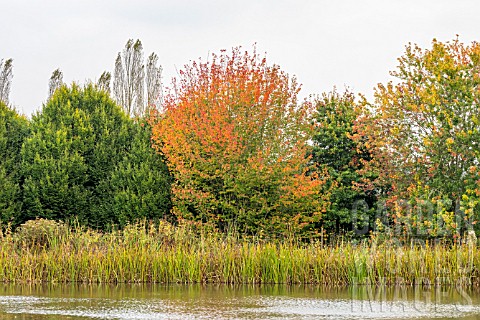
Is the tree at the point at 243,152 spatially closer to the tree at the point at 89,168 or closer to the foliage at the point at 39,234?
the tree at the point at 89,168

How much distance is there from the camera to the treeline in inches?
773

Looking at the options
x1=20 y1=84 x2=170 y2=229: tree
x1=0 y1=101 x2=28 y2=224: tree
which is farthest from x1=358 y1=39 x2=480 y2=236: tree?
x1=0 y1=101 x2=28 y2=224: tree

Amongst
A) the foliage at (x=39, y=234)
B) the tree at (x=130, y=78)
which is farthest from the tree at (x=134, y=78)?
the foliage at (x=39, y=234)

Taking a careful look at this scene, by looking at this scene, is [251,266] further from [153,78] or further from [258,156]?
[153,78]

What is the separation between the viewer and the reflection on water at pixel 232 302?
998 centimetres

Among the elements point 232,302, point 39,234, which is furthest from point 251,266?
point 39,234

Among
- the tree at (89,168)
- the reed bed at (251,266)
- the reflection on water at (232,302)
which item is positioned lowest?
the reflection on water at (232,302)

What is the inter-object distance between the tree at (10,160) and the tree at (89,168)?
1.27 feet

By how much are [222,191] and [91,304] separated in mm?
9740

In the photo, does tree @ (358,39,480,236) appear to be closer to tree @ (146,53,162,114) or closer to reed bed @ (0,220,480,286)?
reed bed @ (0,220,480,286)

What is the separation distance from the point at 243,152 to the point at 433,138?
5229 mm

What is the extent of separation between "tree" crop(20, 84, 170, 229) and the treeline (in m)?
0.04

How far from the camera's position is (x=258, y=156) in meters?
20.3

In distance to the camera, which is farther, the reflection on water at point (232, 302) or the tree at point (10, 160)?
the tree at point (10, 160)
